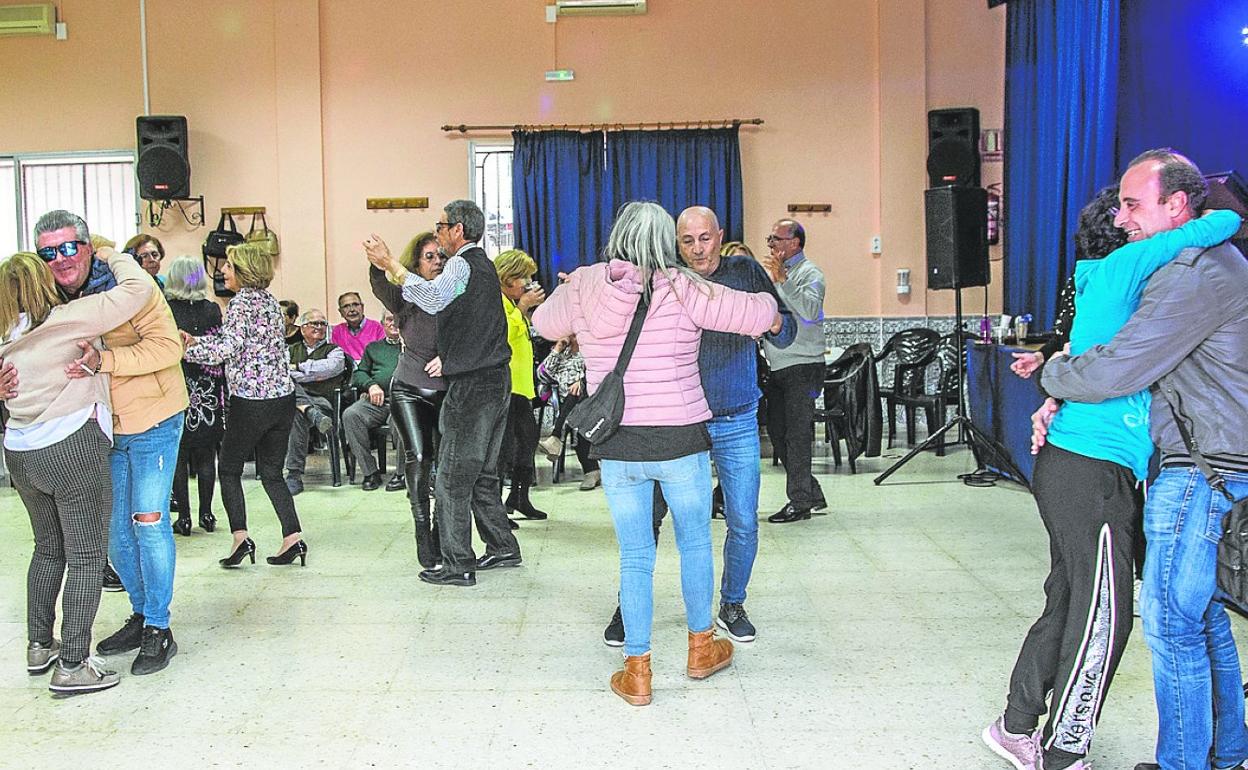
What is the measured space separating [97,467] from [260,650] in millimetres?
838

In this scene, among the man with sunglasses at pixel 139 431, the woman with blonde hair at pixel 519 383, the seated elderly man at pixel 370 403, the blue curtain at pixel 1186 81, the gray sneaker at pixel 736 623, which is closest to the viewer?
the man with sunglasses at pixel 139 431

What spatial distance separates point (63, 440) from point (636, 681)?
5.64 feet

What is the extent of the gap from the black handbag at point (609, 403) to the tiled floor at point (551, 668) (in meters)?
0.78

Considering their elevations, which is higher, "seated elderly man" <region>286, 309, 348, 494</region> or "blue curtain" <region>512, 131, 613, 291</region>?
"blue curtain" <region>512, 131, 613, 291</region>

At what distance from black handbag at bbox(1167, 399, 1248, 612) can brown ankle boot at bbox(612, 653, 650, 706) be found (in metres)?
1.49

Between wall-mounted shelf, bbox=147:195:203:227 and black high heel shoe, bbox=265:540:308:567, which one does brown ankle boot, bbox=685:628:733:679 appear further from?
wall-mounted shelf, bbox=147:195:203:227

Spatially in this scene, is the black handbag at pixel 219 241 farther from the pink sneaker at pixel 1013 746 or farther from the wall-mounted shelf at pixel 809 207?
the pink sneaker at pixel 1013 746

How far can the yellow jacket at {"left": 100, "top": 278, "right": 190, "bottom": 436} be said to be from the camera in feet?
11.2

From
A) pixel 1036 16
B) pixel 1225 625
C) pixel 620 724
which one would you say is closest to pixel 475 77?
pixel 1036 16

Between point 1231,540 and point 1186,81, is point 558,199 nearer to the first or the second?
point 1186,81

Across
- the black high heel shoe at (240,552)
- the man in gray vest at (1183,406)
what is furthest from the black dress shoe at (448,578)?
the man in gray vest at (1183,406)

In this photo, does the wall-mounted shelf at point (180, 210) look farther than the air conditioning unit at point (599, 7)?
Yes

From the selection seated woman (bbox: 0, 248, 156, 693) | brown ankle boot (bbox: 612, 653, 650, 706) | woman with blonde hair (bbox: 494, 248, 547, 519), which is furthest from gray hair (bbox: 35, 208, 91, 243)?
woman with blonde hair (bbox: 494, 248, 547, 519)

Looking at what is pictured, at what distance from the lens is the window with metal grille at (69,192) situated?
30.3ft
